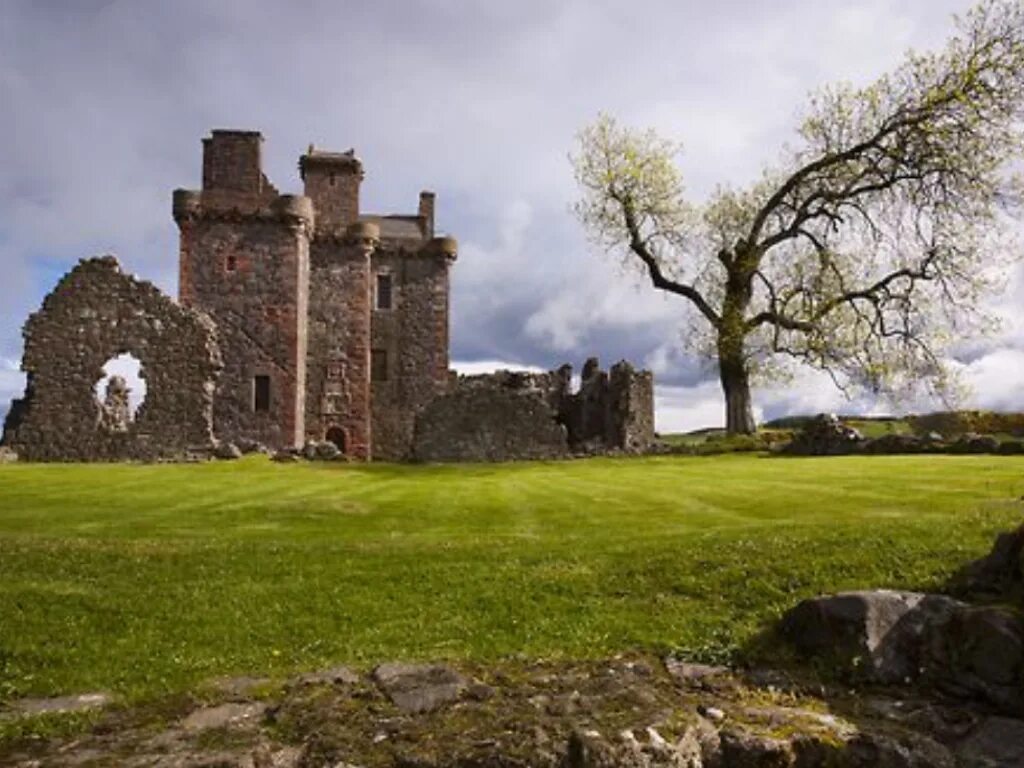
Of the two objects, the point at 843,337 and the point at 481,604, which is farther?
the point at 843,337

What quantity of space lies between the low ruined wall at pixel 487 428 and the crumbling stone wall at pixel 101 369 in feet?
33.6

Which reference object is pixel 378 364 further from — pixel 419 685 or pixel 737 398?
pixel 419 685

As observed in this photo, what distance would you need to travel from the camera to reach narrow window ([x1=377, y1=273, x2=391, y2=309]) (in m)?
59.1

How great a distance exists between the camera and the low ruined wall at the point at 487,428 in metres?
43.3

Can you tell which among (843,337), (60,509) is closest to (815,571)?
(60,509)

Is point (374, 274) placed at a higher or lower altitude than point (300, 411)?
higher

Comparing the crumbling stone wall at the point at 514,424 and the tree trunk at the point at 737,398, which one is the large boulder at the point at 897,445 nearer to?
the tree trunk at the point at 737,398

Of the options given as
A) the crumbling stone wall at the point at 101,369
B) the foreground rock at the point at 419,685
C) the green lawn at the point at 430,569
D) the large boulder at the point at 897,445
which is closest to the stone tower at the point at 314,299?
the crumbling stone wall at the point at 101,369

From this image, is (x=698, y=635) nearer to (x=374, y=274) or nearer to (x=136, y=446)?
(x=136, y=446)

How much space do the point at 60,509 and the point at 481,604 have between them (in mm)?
12298

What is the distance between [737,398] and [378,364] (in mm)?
24614

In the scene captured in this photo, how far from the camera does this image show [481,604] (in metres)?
11.6

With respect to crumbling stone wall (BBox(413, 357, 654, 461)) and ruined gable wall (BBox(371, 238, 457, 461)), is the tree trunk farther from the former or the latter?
ruined gable wall (BBox(371, 238, 457, 461))

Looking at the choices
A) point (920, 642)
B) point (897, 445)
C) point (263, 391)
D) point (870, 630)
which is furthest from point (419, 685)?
point (263, 391)
